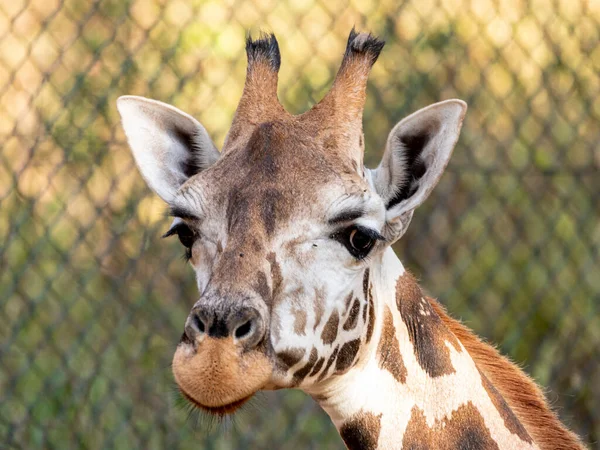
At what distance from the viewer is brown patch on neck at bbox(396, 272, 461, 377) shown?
2.86 m

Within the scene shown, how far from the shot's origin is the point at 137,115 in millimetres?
3131

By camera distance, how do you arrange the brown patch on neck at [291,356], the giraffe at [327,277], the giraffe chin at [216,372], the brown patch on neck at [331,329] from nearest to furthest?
1. the giraffe chin at [216,372]
2. the giraffe at [327,277]
3. the brown patch on neck at [291,356]
4. the brown patch on neck at [331,329]

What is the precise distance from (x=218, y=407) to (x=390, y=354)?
0.70 metres

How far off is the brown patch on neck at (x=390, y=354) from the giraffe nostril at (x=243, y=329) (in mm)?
644

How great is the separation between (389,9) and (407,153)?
113 inches

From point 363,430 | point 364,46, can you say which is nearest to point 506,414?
point 363,430

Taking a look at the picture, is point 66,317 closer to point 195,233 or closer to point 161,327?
point 161,327

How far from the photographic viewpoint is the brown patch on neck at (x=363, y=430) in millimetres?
2736

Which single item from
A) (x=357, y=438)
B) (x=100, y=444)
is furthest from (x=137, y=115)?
(x=100, y=444)

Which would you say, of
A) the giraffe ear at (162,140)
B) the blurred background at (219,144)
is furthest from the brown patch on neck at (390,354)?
the blurred background at (219,144)

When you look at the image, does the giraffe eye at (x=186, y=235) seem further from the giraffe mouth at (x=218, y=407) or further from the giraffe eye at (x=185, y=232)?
the giraffe mouth at (x=218, y=407)

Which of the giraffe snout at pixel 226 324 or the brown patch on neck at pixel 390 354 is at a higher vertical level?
the brown patch on neck at pixel 390 354

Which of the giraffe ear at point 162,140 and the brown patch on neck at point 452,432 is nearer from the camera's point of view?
the brown patch on neck at point 452,432

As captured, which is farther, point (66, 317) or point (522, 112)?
point (522, 112)
